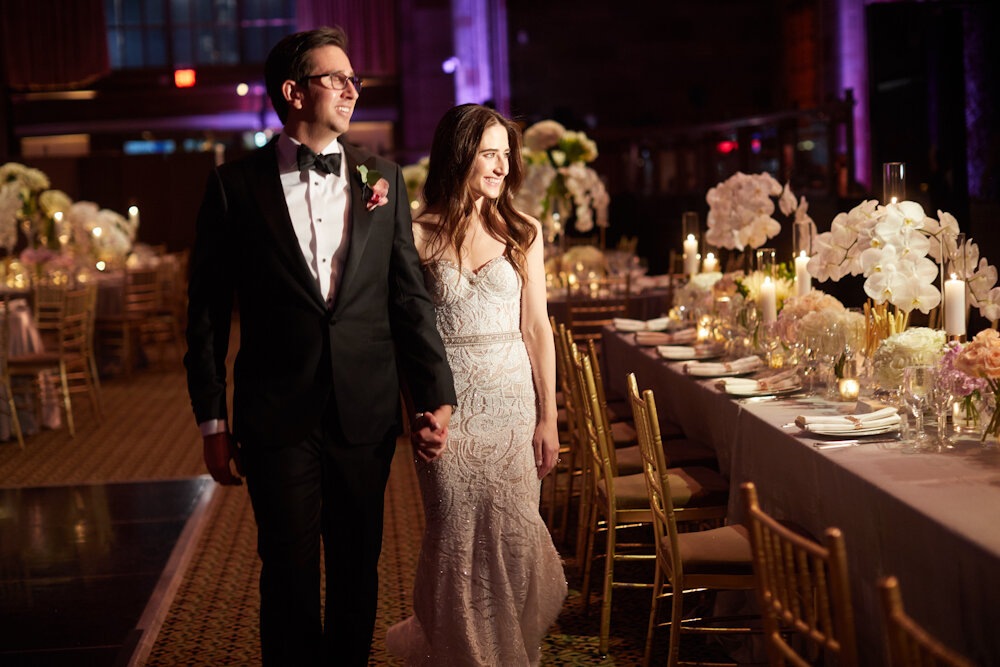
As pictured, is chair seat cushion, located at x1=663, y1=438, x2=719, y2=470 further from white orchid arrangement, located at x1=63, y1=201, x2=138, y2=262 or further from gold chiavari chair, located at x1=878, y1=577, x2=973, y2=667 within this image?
white orchid arrangement, located at x1=63, y1=201, x2=138, y2=262

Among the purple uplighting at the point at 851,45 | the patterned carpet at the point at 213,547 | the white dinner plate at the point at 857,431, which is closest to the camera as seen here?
the white dinner plate at the point at 857,431

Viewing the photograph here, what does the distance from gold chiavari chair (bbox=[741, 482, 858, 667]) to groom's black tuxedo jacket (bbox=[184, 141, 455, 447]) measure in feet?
3.00

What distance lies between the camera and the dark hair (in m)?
2.44

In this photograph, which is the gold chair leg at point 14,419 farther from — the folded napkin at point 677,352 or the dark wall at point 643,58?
the dark wall at point 643,58

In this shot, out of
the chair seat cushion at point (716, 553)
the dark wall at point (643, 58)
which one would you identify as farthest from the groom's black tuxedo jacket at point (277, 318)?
the dark wall at point (643, 58)

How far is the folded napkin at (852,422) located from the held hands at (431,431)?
3.95 feet

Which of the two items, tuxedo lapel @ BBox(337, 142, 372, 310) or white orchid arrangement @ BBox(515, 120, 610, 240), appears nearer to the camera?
tuxedo lapel @ BBox(337, 142, 372, 310)

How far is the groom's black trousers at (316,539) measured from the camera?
2479 millimetres

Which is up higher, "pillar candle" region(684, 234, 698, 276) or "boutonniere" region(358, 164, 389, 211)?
"boutonniere" region(358, 164, 389, 211)

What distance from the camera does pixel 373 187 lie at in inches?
98.7

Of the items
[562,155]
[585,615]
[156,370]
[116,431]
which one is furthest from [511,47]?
[585,615]

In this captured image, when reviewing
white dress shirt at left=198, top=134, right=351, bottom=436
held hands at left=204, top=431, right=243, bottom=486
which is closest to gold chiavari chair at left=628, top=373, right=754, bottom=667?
white dress shirt at left=198, top=134, right=351, bottom=436

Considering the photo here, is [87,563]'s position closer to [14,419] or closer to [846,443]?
[14,419]

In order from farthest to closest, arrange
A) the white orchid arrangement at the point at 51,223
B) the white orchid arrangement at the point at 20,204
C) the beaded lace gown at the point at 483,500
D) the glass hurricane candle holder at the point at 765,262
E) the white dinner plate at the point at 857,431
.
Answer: the white orchid arrangement at the point at 51,223, the white orchid arrangement at the point at 20,204, the glass hurricane candle holder at the point at 765,262, the white dinner plate at the point at 857,431, the beaded lace gown at the point at 483,500
